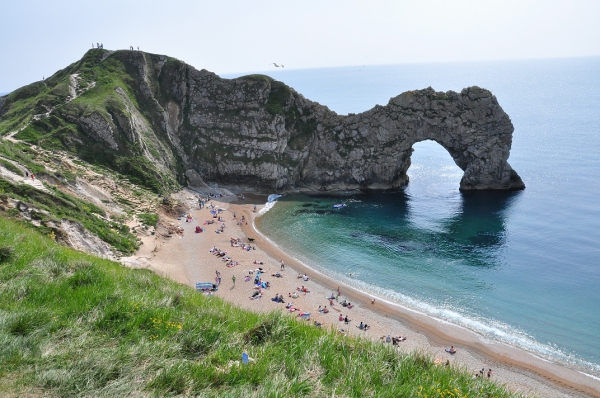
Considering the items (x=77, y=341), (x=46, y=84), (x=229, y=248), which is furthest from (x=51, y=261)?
(x=46, y=84)

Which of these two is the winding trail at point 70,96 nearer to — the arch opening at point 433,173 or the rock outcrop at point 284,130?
the rock outcrop at point 284,130

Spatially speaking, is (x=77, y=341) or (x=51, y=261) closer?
(x=77, y=341)

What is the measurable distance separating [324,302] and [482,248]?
978 inches

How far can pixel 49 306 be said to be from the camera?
9430mm

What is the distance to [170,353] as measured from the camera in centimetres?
800

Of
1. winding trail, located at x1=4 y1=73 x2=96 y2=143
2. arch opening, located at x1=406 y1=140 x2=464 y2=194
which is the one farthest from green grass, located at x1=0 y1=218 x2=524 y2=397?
arch opening, located at x1=406 y1=140 x2=464 y2=194

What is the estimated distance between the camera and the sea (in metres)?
35.2

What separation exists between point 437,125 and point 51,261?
2784 inches

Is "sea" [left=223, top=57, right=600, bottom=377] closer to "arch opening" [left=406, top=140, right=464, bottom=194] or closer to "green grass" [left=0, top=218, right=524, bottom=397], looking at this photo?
"arch opening" [left=406, top=140, right=464, bottom=194]

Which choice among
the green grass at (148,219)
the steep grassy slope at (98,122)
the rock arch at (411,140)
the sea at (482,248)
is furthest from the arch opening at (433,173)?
the steep grassy slope at (98,122)

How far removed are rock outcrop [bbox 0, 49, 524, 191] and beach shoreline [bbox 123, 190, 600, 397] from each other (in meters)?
18.4

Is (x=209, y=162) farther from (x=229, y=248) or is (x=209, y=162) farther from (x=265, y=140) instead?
(x=229, y=248)

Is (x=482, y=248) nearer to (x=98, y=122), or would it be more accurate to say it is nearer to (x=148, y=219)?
(x=148, y=219)

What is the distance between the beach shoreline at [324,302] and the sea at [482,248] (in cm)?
149
